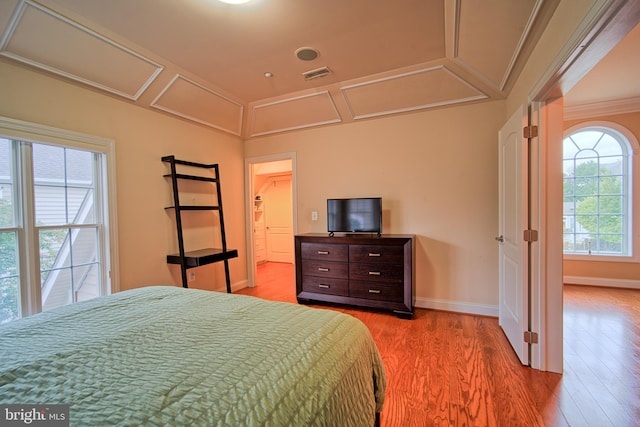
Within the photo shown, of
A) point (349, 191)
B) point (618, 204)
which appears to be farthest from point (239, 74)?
point (618, 204)

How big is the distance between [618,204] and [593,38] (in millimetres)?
4132

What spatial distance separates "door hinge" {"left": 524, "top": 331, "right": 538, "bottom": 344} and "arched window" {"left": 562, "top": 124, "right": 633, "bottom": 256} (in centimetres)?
310

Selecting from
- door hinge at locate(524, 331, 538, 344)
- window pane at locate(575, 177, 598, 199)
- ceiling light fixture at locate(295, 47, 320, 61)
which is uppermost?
ceiling light fixture at locate(295, 47, 320, 61)

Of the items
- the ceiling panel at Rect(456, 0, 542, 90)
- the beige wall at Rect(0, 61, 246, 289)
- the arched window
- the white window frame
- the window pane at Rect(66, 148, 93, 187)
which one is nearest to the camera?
the ceiling panel at Rect(456, 0, 542, 90)

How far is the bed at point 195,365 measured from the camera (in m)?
0.69

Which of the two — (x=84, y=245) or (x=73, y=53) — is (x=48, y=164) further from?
(x=73, y=53)

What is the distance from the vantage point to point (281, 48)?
2.40 m

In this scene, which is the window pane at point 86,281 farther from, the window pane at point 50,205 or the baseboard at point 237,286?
the baseboard at point 237,286

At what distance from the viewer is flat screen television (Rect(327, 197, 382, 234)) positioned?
3.31 meters

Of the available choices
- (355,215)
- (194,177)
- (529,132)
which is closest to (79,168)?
(194,177)

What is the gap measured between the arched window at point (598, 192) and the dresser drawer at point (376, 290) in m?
3.20

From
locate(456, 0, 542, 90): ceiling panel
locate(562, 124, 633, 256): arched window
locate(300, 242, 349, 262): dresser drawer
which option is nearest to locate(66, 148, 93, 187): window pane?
locate(300, 242, 349, 262): dresser drawer

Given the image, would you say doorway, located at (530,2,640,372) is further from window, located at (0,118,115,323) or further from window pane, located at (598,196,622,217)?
window, located at (0,118,115,323)

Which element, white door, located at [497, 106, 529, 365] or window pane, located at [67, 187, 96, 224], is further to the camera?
window pane, located at [67, 187, 96, 224]
